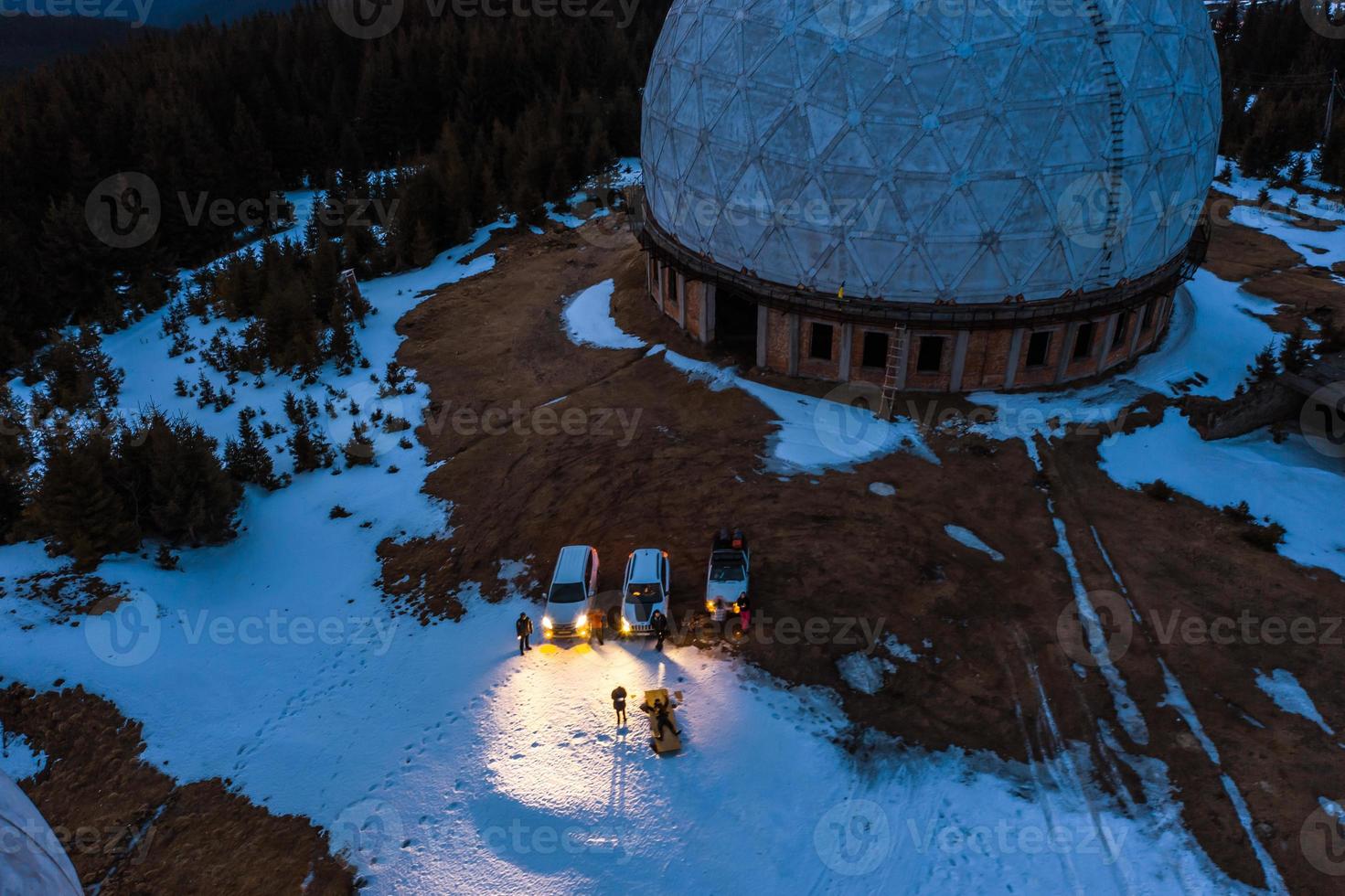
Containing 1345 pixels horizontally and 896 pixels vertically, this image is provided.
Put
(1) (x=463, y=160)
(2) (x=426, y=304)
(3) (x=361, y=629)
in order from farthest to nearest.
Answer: (1) (x=463, y=160) → (2) (x=426, y=304) → (3) (x=361, y=629)

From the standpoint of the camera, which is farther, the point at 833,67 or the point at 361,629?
the point at 833,67

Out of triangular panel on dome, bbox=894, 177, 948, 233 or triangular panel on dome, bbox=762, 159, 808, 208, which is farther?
triangular panel on dome, bbox=762, 159, 808, 208

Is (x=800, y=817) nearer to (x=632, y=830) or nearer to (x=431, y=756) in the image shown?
(x=632, y=830)

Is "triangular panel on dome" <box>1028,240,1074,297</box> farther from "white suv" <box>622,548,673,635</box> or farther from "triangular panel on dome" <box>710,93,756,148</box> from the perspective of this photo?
"white suv" <box>622,548,673,635</box>

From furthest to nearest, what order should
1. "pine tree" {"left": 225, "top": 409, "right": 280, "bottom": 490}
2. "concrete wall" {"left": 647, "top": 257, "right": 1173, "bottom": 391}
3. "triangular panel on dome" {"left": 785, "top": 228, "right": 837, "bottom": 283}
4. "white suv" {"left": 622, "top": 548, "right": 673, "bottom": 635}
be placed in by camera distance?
"concrete wall" {"left": 647, "top": 257, "right": 1173, "bottom": 391} < "triangular panel on dome" {"left": 785, "top": 228, "right": 837, "bottom": 283} < "pine tree" {"left": 225, "top": 409, "right": 280, "bottom": 490} < "white suv" {"left": 622, "top": 548, "right": 673, "bottom": 635}

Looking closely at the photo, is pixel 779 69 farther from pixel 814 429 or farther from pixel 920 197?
pixel 814 429

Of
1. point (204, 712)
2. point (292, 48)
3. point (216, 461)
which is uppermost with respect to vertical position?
point (292, 48)

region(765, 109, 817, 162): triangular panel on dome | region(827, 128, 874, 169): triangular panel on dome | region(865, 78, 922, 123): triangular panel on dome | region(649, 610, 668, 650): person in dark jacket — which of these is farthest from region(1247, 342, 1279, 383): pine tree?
region(649, 610, 668, 650): person in dark jacket

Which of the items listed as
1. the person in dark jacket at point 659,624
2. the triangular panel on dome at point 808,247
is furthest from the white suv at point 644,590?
the triangular panel on dome at point 808,247

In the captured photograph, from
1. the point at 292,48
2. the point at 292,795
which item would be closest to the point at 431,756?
the point at 292,795
